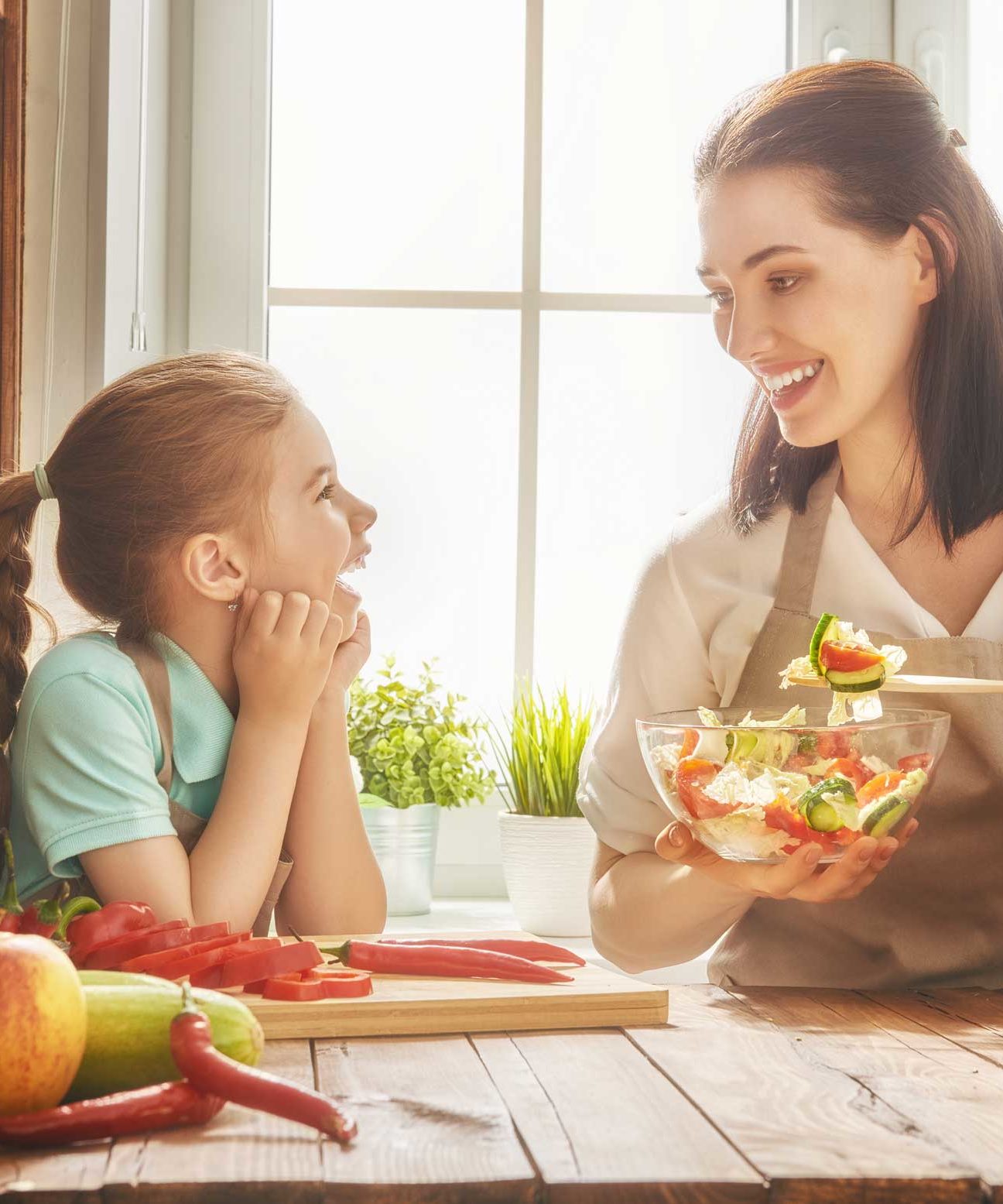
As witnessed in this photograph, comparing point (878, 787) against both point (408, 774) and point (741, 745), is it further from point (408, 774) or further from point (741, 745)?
point (408, 774)

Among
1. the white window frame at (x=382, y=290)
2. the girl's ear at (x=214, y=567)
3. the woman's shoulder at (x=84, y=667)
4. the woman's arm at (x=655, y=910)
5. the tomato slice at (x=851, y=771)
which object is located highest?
the white window frame at (x=382, y=290)

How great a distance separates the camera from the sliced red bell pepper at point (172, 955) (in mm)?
903

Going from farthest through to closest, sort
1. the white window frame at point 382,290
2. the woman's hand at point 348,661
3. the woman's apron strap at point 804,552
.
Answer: the white window frame at point 382,290 → the woman's hand at point 348,661 → the woman's apron strap at point 804,552

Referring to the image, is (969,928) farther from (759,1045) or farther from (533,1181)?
(533,1181)

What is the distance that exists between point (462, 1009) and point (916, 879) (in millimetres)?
550

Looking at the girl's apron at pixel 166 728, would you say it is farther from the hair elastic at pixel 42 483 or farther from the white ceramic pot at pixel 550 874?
the white ceramic pot at pixel 550 874

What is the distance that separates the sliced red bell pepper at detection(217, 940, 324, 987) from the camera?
0.90 meters

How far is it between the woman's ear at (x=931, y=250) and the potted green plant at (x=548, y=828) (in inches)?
34.2

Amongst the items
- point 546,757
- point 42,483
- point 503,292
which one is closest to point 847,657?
point 42,483

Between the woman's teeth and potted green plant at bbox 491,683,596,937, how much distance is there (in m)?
0.81

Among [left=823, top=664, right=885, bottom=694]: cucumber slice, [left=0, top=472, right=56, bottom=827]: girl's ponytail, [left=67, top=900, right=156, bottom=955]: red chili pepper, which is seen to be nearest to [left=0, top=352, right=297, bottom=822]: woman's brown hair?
[left=0, top=472, right=56, bottom=827]: girl's ponytail

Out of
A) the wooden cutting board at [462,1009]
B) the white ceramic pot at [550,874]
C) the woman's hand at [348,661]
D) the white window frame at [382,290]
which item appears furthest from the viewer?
the white window frame at [382,290]

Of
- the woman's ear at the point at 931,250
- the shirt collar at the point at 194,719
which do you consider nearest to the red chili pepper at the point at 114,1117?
the shirt collar at the point at 194,719

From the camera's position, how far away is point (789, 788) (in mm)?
947
